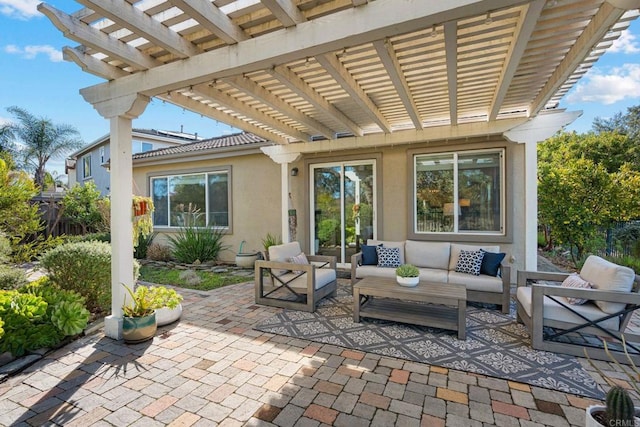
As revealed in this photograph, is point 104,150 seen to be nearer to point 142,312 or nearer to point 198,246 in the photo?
point 198,246

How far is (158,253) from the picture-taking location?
29.9 ft

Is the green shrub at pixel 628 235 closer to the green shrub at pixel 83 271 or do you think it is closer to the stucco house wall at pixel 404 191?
the stucco house wall at pixel 404 191

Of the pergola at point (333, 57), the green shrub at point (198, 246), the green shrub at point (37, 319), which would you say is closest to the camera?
the pergola at point (333, 57)

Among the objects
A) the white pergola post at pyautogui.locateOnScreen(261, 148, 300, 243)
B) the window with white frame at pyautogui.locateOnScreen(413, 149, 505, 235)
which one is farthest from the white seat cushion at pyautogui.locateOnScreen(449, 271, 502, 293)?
the white pergola post at pyautogui.locateOnScreen(261, 148, 300, 243)

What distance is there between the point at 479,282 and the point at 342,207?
347cm

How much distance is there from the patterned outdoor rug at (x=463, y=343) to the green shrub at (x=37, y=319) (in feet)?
6.90

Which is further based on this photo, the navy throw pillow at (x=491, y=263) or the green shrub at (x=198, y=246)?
the green shrub at (x=198, y=246)

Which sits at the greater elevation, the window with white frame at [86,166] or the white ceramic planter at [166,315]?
the window with white frame at [86,166]

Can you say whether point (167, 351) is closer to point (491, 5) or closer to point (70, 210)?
point (491, 5)

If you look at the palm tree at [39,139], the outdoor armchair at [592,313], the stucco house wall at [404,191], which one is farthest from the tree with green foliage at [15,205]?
the palm tree at [39,139]

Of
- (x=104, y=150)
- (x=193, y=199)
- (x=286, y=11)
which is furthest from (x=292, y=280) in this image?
(x=104, y=150)

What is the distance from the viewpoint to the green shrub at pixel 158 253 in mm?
9070

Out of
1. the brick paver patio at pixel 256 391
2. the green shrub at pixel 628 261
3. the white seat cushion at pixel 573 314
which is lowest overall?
the brick paver patio at pixel 256 391

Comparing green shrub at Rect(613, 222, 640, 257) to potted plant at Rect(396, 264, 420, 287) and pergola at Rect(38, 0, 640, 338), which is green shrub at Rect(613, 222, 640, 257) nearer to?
pergola at Rect(38, 0, 640, 338)
